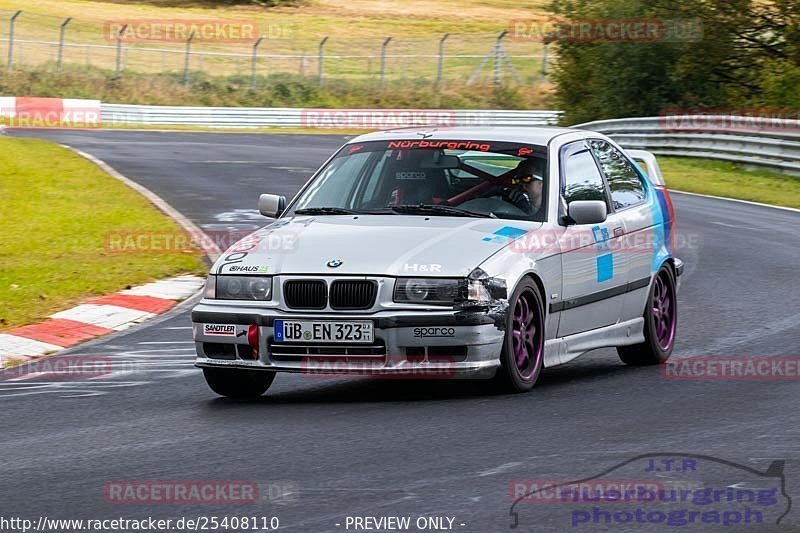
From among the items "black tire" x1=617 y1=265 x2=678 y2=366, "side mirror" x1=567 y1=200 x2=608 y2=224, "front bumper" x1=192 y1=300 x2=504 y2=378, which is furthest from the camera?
"black tire" x1=617 y1=265 x2=678 y2=366

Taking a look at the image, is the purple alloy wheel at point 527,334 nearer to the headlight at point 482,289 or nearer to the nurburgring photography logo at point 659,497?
the headlight at point 482,289

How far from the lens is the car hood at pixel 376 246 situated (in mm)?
7484

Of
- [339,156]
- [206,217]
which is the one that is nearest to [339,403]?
[339,156]

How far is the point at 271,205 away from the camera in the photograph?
8.90m

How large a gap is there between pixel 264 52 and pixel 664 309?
60.4 meters

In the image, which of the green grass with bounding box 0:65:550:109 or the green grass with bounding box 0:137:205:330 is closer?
the green grass with bounding box 0:137:205:330

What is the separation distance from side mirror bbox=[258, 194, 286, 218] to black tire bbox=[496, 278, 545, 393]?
1866 millimetres

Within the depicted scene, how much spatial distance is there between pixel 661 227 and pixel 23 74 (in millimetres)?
46465

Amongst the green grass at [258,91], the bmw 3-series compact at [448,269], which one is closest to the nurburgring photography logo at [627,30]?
the green grass at [258,91]

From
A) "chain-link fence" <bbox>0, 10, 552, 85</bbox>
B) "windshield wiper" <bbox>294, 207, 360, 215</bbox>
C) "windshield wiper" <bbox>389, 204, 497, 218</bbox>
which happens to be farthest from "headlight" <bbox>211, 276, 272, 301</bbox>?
"chain-link fence" <bbox>0, 10, 552, 85</bbox>

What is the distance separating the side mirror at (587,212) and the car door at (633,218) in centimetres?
81

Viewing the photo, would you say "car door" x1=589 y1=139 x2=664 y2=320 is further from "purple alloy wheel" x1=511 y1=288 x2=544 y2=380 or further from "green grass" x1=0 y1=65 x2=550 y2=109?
"green grass" x1=0 y1=65 x2=550 y2=109

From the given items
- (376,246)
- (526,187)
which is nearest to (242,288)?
(376,246)

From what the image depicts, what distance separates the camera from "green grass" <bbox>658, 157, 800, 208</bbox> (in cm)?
2498
